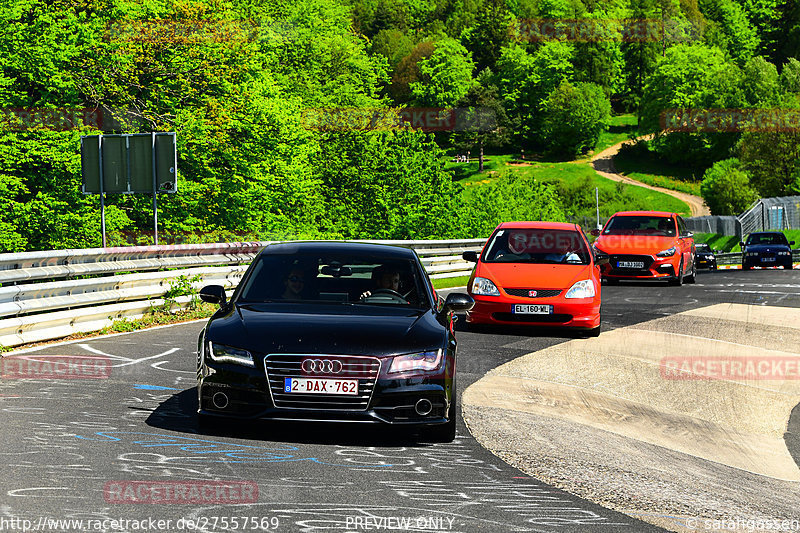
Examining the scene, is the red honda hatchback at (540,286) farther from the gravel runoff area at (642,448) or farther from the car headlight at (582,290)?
the gravel runoff area at (642,448)

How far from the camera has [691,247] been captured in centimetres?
2748

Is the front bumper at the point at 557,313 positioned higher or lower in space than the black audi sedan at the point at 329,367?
lower

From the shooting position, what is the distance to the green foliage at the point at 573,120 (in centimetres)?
14225

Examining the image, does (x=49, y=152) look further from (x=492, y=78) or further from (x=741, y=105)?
(x=492, y=78)

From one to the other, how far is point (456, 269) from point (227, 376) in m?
25.4

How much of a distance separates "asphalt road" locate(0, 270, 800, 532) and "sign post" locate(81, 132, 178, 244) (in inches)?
437

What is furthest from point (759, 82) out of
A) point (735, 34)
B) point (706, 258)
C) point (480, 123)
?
point (706, 258)

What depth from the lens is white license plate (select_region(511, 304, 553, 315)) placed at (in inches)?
580

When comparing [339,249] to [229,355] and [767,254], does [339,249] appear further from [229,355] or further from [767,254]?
[767,254]

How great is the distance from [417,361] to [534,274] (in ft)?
26.5

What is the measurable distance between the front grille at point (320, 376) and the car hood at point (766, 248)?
35447 millimetres
